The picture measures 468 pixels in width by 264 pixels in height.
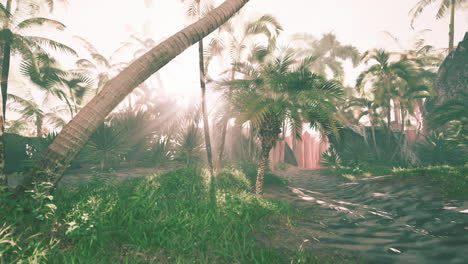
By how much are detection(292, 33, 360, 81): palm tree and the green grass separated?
15.3 m

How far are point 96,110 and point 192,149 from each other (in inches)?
336

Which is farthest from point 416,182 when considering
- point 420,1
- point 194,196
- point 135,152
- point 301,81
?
point 420,1

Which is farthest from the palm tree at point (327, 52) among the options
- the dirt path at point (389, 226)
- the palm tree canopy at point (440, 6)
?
the dirt path at point (389, 226)

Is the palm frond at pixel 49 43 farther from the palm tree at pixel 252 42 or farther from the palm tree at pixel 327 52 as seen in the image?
the palm tree at pixel 327 52

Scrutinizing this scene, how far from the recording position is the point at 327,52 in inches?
922

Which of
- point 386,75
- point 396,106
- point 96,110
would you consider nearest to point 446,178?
point 96,110

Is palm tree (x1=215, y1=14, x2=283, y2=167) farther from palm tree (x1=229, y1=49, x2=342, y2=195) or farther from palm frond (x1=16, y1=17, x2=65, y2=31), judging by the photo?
Result: palm frond (x1=16, y1=17, x2=65, y2=31)

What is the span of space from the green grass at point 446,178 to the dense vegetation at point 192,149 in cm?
5

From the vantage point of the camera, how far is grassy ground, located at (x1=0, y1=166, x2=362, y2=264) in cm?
274

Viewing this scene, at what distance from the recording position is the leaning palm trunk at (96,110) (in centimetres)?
316

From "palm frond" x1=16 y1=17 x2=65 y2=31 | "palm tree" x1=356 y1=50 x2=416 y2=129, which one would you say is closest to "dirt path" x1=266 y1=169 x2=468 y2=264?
"palm tree" x1=356 y1=50 x2=416 y2=129

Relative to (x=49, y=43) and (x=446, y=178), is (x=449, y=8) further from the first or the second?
(x=49, y=43)

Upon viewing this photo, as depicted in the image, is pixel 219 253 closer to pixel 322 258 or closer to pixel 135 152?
pixel 322 258

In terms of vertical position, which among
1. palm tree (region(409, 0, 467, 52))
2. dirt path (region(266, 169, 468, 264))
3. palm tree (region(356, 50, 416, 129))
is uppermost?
palm tree (region(409, 0, 467, 52))
